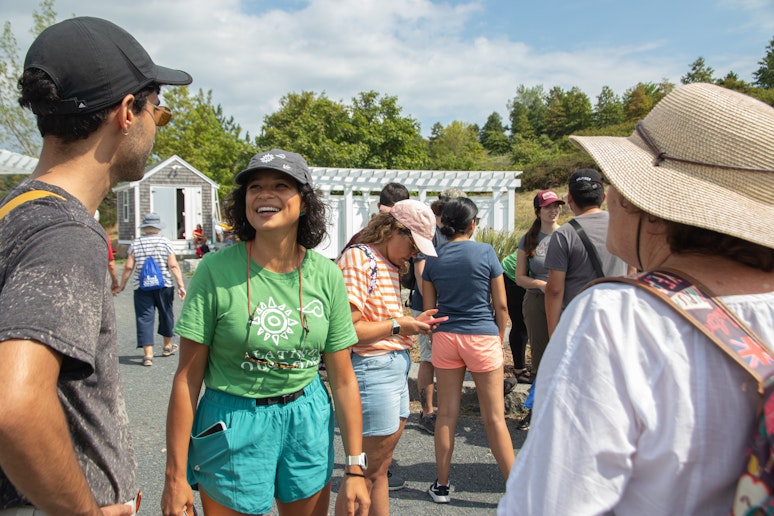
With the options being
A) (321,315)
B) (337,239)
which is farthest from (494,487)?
(337,239)

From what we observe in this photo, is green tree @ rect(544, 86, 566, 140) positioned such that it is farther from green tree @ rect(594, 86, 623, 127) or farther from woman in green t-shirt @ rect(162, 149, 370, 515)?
woman in green t-shirt @ rect(162, 149, 370, 515)

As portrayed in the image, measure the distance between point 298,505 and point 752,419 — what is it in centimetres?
188

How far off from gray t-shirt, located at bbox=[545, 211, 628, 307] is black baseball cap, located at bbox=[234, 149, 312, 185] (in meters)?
1.98

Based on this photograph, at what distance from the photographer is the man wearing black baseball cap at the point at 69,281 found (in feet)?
3.55

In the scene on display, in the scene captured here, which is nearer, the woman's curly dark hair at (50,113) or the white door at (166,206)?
the woman's curly dark hair at (50,113)

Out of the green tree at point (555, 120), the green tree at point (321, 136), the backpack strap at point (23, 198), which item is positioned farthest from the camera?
the green tree at point (555, 120)

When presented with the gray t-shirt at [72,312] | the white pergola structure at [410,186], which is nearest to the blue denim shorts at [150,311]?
the gray t-shirt at [72,312]

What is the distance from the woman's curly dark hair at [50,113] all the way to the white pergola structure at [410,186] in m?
16.1

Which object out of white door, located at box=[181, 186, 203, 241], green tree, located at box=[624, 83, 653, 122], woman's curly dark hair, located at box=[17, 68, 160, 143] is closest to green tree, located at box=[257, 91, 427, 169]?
white door, located at box=[181, 186, 203, 241]

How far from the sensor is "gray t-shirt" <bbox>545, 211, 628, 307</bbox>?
3646 mm

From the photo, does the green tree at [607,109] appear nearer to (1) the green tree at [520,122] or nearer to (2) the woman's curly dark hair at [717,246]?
(1) the green tree at [520,122]

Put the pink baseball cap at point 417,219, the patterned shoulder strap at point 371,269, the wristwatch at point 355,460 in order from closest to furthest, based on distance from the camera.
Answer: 1. the wristwatch at point 355,460
2. the patterned shoulder strap at point 371,269
3. the pink baseball cap at point 417,219

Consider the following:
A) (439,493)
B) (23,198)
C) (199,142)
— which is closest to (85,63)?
(23,198)

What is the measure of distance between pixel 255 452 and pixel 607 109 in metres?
52.8
